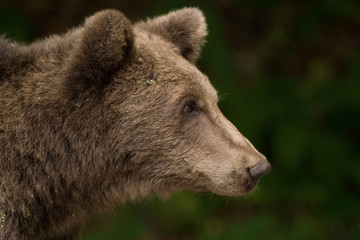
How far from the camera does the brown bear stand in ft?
19.4

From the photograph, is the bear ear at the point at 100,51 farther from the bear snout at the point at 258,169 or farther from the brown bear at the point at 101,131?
the bear snout at the point at 258,169

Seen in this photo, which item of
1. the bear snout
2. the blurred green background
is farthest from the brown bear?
the blurred green background

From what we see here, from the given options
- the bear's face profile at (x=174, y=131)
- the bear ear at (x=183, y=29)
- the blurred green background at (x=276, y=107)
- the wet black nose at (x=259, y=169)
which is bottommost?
the blurred green background at (x=276, y=107)

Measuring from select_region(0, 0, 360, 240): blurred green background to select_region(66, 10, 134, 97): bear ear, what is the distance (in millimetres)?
3717

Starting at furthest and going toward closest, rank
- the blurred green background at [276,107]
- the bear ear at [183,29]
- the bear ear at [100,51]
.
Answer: the blurred green background at [276,107]
the bear ear at [183,29]
the bear ear at [100,51]

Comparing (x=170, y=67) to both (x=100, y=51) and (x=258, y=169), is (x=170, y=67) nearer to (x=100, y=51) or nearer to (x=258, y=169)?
(x=100, y=51)

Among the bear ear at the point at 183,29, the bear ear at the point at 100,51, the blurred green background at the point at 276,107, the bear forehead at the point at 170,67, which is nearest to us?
the bear ear at the point at 100,51

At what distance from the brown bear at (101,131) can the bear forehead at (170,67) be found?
0.03 ft

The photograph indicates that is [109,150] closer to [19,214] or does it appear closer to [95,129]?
[95,129]

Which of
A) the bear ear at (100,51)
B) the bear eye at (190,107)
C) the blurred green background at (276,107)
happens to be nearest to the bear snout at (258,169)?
the bear eye at (190,107)

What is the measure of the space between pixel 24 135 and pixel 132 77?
3.57 ft

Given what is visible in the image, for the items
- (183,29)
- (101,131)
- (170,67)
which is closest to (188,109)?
(170,67)

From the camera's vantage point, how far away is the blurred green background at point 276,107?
10.2 m

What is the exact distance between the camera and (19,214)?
581 centimetres
